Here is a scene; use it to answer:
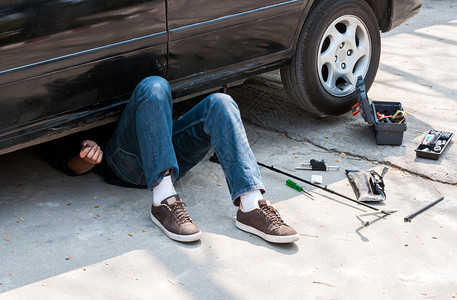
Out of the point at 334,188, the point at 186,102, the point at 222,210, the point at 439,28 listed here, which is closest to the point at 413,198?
the point at 334,188

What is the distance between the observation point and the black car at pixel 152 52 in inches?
119

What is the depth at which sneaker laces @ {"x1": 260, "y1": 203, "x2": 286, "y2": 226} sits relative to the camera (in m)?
3.11

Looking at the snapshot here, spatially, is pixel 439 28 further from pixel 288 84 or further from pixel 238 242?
pixel 238 242

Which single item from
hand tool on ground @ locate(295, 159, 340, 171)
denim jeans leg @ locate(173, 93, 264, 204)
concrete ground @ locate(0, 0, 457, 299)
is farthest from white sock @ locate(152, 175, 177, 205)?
hand tool on ground @ locate(295, 159, 340, 171)

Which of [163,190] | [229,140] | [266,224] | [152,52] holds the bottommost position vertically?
[266,224]

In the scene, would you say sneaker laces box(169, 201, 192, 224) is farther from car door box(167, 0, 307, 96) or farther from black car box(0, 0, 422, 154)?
car door box(167, 0, 307, 96)

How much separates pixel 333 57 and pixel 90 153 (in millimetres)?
1919

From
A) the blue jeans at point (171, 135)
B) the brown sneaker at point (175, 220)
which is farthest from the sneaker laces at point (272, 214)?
the brown sneaker at point (175, 220)

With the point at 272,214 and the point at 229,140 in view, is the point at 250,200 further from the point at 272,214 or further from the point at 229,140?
the point at 229,140

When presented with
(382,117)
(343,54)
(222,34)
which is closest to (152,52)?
Result: (222,34)

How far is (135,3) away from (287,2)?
43.8 inches

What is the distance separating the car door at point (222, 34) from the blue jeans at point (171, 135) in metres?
0.41

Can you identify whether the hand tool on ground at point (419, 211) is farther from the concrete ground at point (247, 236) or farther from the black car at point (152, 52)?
the black car at point (152, 52)

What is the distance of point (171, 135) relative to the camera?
314 cm
